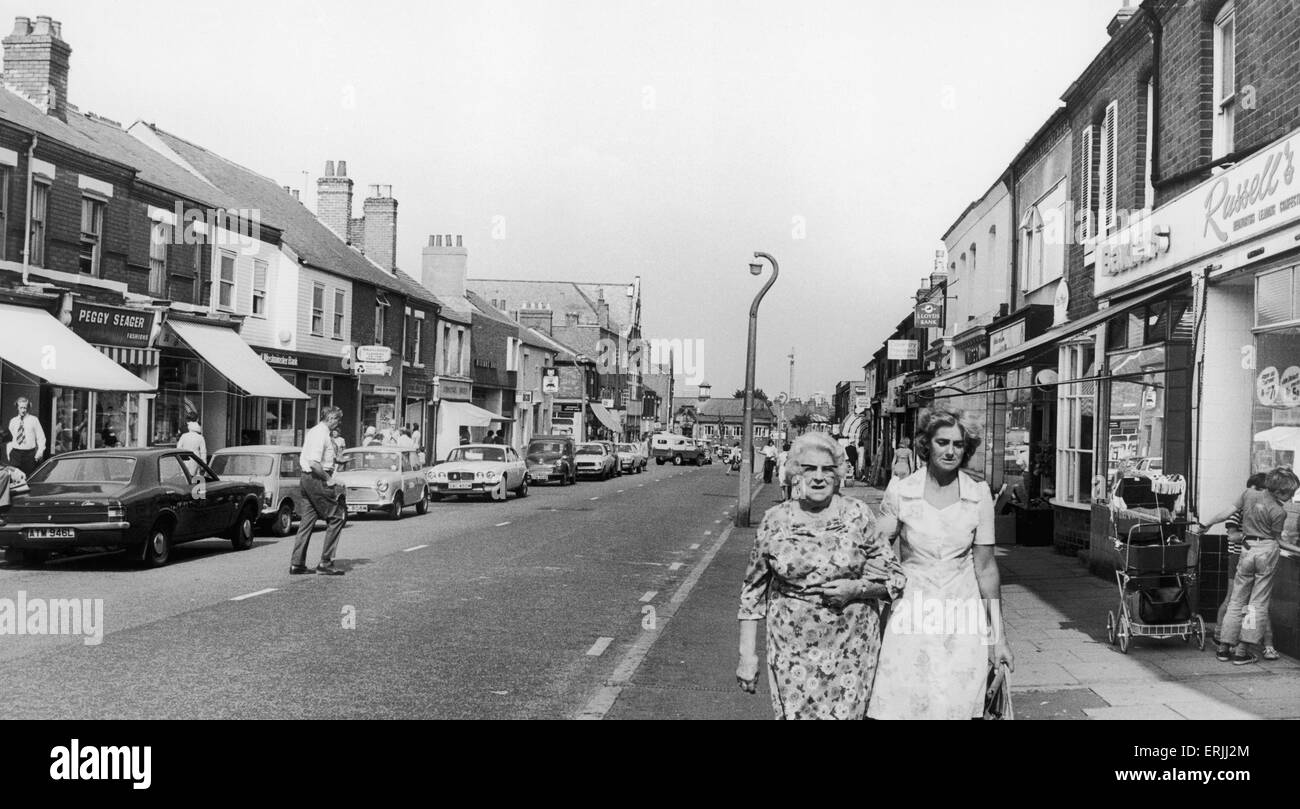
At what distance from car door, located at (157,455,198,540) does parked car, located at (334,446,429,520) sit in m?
6.01

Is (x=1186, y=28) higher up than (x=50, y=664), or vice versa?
(x=1186, y=28)

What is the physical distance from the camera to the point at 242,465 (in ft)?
59.0

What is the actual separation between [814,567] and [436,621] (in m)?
6.24

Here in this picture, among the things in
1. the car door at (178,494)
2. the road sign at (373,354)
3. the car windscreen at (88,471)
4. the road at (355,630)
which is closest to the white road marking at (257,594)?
the road at (355,630)

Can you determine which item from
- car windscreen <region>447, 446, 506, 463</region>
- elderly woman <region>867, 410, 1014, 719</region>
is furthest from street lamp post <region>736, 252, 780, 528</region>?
elderly woman <region>867, 410, 1014, 719</region>

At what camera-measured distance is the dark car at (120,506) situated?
42.5 ft

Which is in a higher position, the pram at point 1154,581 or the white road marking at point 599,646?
the pram at point 1154,581

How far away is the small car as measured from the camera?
5216cm

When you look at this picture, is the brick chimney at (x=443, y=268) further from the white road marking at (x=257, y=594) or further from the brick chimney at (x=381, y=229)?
the white road marking at (x=257, y=594)

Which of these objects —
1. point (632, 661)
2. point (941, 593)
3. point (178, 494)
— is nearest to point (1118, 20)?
point (632, 661)

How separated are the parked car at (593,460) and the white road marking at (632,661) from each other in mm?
29197

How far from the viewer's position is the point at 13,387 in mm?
19641
